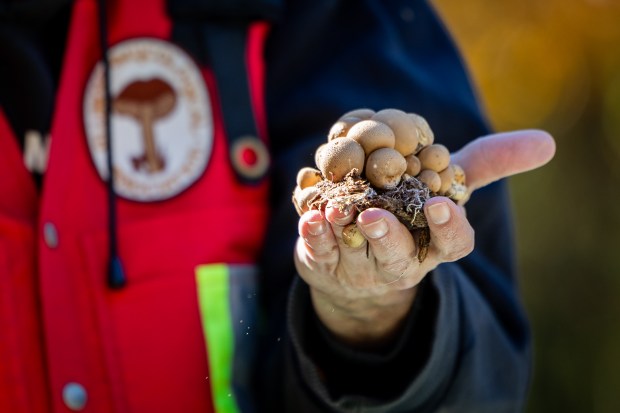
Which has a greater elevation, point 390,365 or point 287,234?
point 287,234

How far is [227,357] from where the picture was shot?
3.45ft

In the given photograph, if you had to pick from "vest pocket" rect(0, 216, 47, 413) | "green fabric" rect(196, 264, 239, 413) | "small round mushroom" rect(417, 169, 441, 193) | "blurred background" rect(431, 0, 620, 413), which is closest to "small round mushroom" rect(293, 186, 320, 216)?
"small round mushroom" rect(417, 169, 441, 193)

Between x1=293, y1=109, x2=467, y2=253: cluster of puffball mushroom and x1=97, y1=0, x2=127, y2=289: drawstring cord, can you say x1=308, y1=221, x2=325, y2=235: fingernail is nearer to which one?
x1=293, y1=109, x2=467, y2=253: cluster of puffball mushroom

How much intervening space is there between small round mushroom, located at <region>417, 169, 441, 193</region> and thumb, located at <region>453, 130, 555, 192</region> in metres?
0.09

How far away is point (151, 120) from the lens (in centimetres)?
112

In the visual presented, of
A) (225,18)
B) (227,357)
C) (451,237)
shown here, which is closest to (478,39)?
(225,18)

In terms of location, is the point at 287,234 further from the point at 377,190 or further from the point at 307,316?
the point at 377,190

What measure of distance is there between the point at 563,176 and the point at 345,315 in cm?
214

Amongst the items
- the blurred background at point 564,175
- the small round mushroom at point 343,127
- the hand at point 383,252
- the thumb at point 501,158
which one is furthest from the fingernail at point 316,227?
the blurred background at point 564,175

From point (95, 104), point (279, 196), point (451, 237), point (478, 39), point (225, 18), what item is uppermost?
point (478, 39)

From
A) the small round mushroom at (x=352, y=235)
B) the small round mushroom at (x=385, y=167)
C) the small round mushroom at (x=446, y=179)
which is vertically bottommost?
the small round mushroom at (x=352, y=235)

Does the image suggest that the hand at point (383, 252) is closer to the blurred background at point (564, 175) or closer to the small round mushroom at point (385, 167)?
the small round mushroom at point (385, 167)

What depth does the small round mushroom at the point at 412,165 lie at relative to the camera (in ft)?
2.47

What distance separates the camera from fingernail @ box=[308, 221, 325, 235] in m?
0.70
